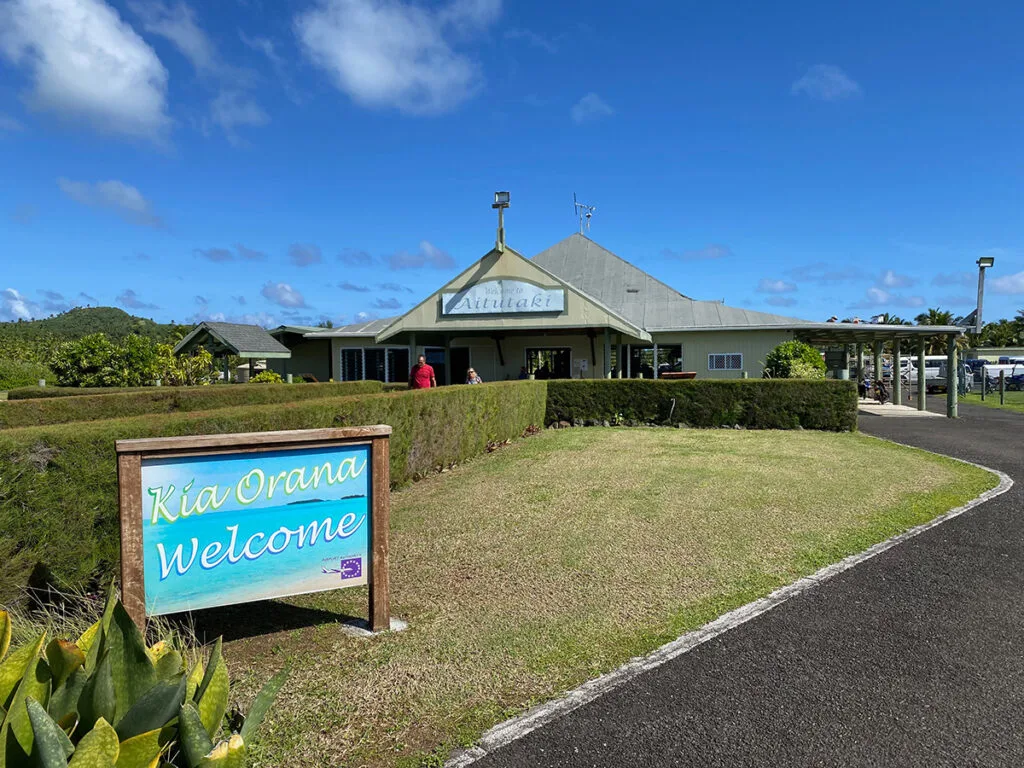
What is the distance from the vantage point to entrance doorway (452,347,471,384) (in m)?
26.7

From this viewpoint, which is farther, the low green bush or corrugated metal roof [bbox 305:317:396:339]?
the low green bush

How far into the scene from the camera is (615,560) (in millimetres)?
5676

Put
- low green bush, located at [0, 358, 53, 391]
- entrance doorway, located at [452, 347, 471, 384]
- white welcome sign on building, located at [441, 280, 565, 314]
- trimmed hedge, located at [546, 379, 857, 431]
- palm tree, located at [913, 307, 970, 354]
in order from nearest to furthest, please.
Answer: trimmed hedge, located at [546, 379, 857, 431], white welcome sign on building, located at [441, 280, 565, 314], entrance doorway, located at [452, 347, 471, 384], low green bush, located at [0, 358, 53, 391], palm tree, located at [913, 307, 970, 354]

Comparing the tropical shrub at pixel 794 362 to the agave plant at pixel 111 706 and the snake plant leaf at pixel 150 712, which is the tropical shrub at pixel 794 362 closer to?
the agave plant at pixel 111 706

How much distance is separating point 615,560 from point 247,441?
3.30 metres

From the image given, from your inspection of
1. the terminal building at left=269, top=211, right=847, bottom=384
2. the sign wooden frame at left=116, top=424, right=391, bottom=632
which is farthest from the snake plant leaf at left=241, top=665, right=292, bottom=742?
the terminal building at left=269, top=211, right=847, bottom=384

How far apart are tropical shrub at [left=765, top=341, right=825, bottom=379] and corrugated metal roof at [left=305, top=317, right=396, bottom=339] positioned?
15001 millimetres

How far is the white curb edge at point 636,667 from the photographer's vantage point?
9.75 ft

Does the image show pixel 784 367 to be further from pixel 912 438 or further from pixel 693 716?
pixel 693 716

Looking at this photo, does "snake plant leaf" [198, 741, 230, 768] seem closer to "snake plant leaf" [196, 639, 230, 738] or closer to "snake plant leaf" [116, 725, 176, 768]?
"snake plant leaf" [116, 725, 176, 768]

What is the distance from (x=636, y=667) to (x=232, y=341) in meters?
24.4

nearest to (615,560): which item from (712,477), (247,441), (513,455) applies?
(247,441)

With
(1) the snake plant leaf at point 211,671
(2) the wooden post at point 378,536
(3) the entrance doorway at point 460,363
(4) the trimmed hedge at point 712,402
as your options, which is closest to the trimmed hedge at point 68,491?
(2) the wooden post at point 378,536

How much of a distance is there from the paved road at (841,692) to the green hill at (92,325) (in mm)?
72297
